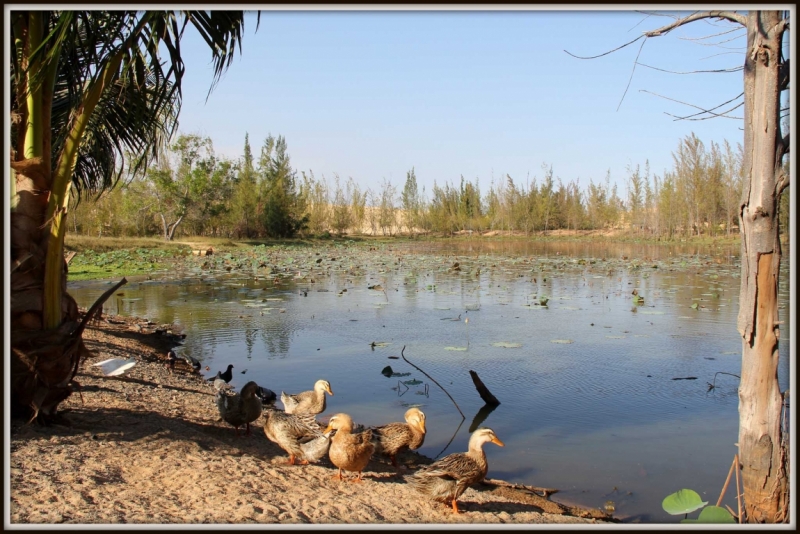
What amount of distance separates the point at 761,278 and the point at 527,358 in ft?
20.4

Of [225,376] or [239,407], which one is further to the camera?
[225,376]

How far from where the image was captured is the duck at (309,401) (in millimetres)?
6410

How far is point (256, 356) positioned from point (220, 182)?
33112 millimetres

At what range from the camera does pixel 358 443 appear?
15.2 feet

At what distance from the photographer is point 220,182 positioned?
4084 centimetres

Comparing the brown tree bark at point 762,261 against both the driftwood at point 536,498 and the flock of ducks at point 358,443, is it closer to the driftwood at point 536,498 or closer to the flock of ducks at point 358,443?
the driftwood at point 536,498

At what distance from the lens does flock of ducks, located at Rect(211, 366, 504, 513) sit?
4316 millimetres

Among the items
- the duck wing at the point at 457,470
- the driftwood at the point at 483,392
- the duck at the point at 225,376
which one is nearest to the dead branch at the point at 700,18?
the duck wing at the point at 457,470

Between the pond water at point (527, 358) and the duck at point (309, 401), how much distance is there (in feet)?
2.39

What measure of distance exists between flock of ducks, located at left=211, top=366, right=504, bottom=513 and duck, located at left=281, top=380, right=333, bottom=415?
743 millimetres

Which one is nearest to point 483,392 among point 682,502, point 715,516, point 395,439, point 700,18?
point 395,439

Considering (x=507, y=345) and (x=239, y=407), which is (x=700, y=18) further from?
(x=507, y=345)

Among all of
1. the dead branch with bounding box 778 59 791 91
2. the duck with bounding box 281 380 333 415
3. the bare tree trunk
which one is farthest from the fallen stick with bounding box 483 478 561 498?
the dead branch with bounding box 778 59 791 91

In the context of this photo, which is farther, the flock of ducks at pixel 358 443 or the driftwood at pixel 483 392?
the driftwood at pixel 483 392
